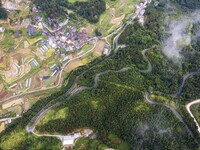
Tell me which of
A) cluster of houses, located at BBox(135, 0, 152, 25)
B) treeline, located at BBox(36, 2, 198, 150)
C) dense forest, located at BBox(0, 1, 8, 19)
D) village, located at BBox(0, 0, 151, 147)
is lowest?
treeline, located at BBox(36, 2, 198, 150)

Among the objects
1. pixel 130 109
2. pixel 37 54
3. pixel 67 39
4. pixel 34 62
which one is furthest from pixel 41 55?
pixel 130 109

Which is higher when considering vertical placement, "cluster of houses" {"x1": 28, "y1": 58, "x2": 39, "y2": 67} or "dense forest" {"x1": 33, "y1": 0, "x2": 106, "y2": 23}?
"dense forest" {"x1": 33, "y1": 0, "x2": 106, "y2": 23}

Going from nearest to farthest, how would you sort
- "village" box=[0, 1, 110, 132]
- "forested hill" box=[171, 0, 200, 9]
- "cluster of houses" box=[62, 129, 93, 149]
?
"cluster of houses" box=[62, 129, 93, 149]
"village" box=[0, 1, 110, 132]
"forested hill" box=[171, 0, 200, 9]

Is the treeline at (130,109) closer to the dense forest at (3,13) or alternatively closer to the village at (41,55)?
the village at (41,55)

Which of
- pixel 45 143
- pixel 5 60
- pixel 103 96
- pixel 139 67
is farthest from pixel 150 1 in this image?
pixel 45 143

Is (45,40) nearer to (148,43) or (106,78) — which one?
(106,78)

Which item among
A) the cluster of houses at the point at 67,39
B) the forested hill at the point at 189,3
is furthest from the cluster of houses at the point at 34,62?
the forested hill at the point at 189,3

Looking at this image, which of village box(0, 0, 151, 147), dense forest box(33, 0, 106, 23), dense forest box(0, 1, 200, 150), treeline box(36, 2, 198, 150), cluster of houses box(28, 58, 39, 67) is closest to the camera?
treeline box(36, 2, 198, 150)

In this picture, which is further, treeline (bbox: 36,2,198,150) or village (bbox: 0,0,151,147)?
village (bbox: 0,0,151,147)

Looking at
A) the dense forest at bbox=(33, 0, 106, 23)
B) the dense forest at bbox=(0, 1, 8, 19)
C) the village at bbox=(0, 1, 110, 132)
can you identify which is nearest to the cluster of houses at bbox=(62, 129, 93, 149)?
the village at bbox=(0, 1, 110, 132)

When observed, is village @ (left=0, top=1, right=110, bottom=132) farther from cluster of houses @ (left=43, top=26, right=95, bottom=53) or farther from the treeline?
the treeline
